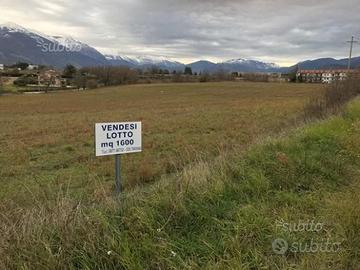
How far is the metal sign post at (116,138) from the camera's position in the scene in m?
4.81

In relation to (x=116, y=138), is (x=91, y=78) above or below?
below

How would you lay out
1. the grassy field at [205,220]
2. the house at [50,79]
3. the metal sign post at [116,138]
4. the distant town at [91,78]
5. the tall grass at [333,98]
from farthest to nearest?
Answer: the house at [50,79] → the distant town at [91,78] → the tall grass at [333,98] → the metal sign post at [116,138] → the grassy field at [205,220]

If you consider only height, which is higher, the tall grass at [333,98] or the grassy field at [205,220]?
the tall grass at [333,98]

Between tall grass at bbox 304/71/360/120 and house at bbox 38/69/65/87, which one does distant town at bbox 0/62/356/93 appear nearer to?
house at bbox 38/69/65/87

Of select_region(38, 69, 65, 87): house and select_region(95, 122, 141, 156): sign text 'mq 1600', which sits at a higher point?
select_region(95, 122, 141, 156): sign text 'mq 1600'

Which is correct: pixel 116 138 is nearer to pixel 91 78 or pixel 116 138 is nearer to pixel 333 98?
pixel 333 98

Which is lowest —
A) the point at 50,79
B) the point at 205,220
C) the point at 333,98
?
the point at 50,79

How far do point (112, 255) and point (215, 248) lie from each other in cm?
106

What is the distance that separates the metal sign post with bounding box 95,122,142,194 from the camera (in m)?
4.81

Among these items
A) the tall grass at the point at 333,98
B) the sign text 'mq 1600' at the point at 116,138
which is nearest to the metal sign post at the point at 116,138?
the sign text 'mq 1600' at the point at 116,138

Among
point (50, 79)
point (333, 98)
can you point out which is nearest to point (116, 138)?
point (333, 98)

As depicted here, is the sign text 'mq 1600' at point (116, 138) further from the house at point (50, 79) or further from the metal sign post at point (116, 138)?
the house at point (50, 79)

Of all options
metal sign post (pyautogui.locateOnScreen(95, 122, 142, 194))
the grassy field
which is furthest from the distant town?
metal sign post (pyautogui.locateOnScreen(95, 122, 142, 194))

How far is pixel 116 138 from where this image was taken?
16.5ft
